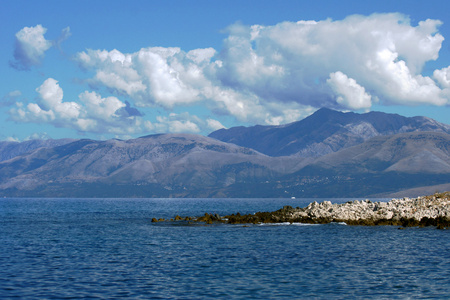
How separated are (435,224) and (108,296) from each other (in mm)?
68037

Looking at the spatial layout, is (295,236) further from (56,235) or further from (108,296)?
(108,296)

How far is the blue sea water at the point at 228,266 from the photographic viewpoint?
3491cm

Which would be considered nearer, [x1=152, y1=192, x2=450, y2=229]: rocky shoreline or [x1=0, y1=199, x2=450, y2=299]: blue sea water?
[x1=0, y1=199, x2=450, y2=299]: blue sea water

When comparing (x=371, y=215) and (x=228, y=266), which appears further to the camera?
(x=371, y=215)

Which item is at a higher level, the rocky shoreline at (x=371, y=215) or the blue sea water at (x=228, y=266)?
the rocky shoreline at (x=371, y=215)

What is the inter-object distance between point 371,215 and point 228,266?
56.3 metres

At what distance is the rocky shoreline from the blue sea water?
607 inches

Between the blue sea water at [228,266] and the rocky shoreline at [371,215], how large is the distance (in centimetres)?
1542

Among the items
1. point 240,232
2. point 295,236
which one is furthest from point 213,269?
point 240,232

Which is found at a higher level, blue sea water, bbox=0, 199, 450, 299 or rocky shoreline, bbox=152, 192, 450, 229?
rocky shoreline, bbox=152, 192, 450, 229

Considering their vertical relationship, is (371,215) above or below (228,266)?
above

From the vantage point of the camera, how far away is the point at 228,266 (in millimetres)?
45688

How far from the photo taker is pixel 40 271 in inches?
1677

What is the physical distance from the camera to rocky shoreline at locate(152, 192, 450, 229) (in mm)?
89438
